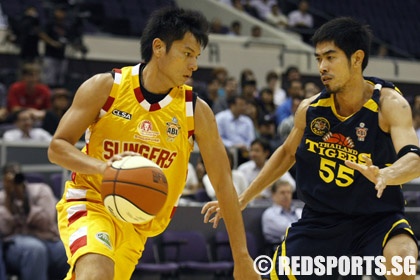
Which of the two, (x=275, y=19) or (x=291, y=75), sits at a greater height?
(x=275, y=19)

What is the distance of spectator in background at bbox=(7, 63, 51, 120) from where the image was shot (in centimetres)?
1225

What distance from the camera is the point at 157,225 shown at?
5.11m

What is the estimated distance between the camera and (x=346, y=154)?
5.21 metres

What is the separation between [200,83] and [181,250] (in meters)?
7.35

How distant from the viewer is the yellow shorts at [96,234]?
15.2ft

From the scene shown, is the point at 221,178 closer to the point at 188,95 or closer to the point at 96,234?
the point at 188,95

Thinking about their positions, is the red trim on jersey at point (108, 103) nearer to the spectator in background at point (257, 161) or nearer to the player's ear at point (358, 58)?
the player's ear at point (358, 58)

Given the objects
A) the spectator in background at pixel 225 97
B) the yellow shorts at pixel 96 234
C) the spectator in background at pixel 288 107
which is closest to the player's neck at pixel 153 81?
the yellow shorts at pixel 96 234

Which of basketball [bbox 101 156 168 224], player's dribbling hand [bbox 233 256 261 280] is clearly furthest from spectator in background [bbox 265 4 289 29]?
basketball [bbox 101 156 168 224]

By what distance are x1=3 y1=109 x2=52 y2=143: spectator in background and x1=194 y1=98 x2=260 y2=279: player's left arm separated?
582 centimetres

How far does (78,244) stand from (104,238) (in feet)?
0.48

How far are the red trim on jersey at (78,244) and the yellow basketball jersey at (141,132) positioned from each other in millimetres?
360

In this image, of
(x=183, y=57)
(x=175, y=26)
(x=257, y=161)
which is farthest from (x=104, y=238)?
(x=257, y=161)

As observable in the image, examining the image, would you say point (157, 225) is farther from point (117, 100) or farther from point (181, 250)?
point (181, 250)
